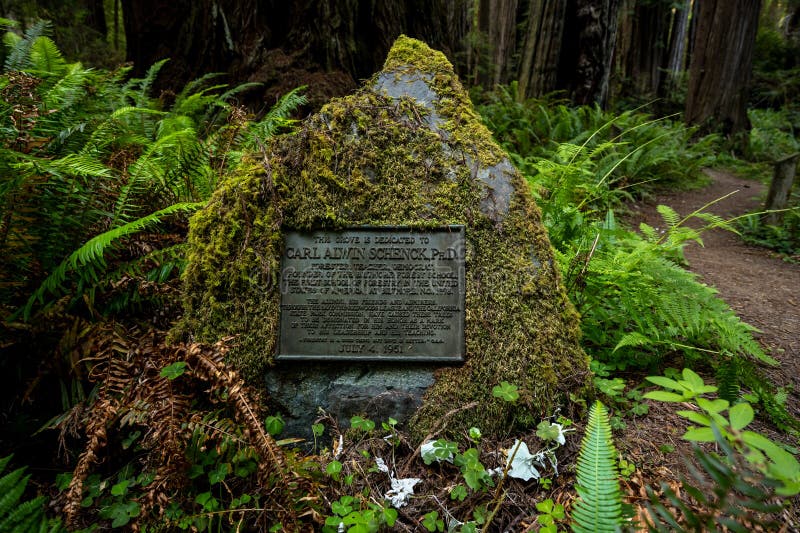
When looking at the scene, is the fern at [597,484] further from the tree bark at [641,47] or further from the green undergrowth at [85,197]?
the tree bark at [641,47]

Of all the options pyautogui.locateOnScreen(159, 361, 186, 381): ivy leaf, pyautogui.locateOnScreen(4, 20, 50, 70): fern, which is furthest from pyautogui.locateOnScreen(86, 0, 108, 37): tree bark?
pyautogui.locateOnScreen(159, 361, 186, 381): ivy leaf

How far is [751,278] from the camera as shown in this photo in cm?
476

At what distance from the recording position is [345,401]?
2.29m

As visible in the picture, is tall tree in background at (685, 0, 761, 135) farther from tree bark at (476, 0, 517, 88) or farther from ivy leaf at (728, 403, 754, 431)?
Result: ivy leaf at (728, 403, 754, 431)

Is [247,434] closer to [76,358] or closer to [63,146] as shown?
[76,358]

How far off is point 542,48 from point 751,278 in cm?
577

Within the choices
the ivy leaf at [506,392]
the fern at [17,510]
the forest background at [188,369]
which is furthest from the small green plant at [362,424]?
the fern at [17,510]

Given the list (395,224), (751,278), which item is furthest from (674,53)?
(395,224)

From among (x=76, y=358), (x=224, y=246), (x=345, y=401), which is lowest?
(x=345, y=401)

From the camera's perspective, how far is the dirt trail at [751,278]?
3245 millimetres

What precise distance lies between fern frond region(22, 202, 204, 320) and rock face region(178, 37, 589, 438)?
0.34 metres

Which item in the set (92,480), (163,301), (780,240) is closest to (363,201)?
(163,301)

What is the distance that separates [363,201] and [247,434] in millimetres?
1336

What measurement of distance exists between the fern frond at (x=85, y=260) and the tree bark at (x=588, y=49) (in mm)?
8199
